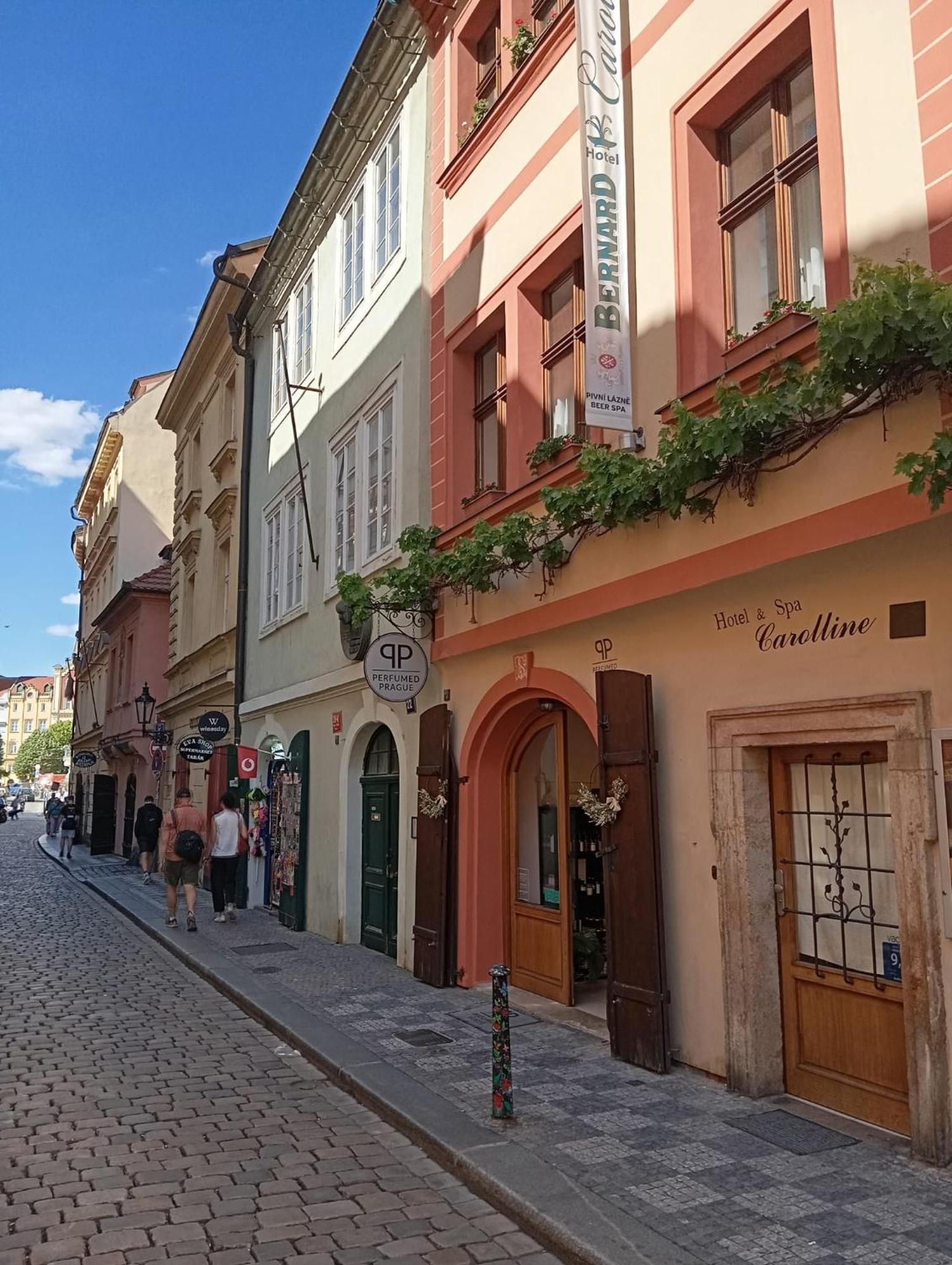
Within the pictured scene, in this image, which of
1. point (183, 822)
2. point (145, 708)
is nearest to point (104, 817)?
point (145, 708)

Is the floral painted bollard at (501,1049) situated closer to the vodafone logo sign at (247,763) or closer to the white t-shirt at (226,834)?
the white t-shirt at (226,834)

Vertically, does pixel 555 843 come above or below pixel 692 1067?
above

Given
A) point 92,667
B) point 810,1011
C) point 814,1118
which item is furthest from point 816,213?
point 92,667

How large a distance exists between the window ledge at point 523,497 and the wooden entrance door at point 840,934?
2948 millimetres

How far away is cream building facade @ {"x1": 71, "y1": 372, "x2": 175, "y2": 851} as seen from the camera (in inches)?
1453

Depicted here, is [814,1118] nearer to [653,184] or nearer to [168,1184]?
[168,1184]

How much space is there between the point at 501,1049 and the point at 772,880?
2.02 meters

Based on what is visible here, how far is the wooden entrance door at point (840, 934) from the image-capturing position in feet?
19.4

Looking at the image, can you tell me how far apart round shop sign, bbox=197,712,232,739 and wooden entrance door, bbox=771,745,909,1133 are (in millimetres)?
13648

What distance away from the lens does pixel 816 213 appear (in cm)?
655

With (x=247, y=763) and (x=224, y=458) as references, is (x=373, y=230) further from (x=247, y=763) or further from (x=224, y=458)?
(x=247, y=763)

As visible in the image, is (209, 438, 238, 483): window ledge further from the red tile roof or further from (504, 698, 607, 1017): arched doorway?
(504, 698, 607, 1017): arched doorway

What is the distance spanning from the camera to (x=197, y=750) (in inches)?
783

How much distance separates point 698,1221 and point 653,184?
21.6 ft
